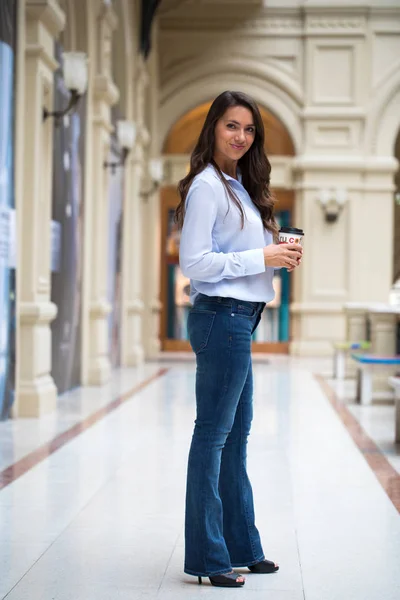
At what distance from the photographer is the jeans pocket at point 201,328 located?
286 centimetres

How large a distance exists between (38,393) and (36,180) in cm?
166

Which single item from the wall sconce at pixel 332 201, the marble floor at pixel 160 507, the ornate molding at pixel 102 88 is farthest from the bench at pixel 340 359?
the wall sconce at pixel 332 201

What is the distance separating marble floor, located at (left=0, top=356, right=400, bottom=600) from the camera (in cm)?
305

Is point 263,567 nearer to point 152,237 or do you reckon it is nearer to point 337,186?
point 152,237

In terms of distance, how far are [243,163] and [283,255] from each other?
1.32ft

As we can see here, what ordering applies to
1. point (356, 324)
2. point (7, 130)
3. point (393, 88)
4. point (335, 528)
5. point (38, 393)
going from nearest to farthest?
point (335, 528) < point (7, 130) < point (38, 393) < point (356, 324) < point (393, 88)

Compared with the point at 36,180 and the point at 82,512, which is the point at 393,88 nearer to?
the point at 36,180

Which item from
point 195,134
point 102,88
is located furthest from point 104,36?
point 195,134

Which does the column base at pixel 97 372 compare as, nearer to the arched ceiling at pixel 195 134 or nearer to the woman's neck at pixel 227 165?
the woman's neck at pixel 227 165

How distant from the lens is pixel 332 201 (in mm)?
16312

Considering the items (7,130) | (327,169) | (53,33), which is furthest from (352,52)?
(7,130)

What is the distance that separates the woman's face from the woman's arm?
150mm

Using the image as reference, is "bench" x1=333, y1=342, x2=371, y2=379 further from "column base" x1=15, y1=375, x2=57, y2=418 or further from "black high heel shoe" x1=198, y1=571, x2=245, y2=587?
"black high heel shoe" x1=198, y1=571, x2=245, y2=587

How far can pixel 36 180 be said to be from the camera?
7438 mm
